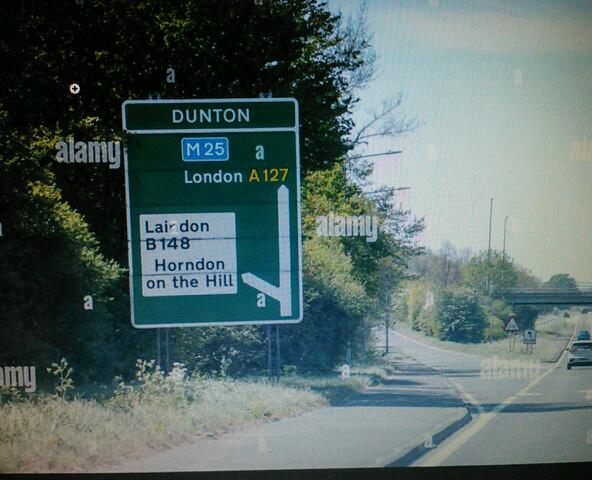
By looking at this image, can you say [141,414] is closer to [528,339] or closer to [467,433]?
[467,433]

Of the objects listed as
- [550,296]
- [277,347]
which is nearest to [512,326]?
[550,296]

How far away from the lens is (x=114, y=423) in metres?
5.47

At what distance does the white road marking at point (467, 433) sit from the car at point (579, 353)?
0.24 ft

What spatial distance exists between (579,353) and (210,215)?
2.46m

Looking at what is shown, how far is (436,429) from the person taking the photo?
5.68m

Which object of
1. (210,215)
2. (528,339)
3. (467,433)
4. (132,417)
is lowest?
(467,433)

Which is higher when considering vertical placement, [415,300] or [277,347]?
[415,300]

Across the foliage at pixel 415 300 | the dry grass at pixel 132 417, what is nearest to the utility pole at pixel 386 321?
the foliage at pixel 415 300

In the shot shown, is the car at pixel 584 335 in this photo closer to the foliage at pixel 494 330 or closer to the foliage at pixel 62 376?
the foliage at pixel 494 330

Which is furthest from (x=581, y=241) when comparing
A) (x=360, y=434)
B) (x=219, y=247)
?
(x=219, y=247)

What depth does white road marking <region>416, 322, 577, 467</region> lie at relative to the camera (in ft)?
17.9

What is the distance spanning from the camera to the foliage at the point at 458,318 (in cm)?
610

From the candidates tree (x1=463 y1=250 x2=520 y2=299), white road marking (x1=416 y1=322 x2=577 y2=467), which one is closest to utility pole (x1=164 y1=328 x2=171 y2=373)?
white road marking (x1=416 y1=322 x2=577 y2=467)

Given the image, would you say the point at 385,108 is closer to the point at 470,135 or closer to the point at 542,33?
the point at 470,135
